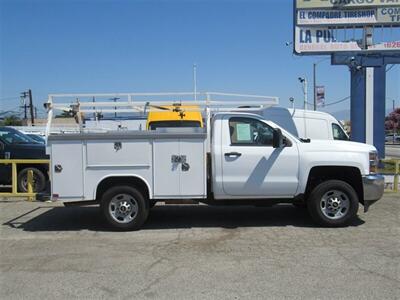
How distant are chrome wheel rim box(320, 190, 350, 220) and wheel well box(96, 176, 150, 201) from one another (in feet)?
9.85

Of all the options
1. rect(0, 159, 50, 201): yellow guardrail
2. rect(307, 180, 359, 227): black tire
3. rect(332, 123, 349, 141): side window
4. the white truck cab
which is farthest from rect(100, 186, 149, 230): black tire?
rect(332, 123, 349, 141): side window

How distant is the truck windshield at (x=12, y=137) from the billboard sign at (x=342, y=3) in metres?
10.7

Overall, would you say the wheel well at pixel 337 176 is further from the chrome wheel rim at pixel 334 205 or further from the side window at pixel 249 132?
the side window at pixel 249 132

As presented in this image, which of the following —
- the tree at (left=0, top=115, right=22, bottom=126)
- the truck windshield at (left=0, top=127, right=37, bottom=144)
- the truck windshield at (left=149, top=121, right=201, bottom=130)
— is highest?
the tree at (left=0, top=115, right=22, bottom=126)

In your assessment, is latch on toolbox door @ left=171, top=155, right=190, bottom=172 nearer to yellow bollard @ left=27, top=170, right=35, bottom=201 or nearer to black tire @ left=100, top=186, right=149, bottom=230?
black tire @ left=100, top=186, right=149, bottom=230

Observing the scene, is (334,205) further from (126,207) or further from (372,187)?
(126,207)

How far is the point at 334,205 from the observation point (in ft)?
28.1

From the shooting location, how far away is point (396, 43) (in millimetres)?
18688

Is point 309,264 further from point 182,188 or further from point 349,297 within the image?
point 182,188

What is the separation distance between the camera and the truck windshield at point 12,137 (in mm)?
13891

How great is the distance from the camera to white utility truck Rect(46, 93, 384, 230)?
8.37 meters

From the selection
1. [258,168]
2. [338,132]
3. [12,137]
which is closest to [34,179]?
[12,137]

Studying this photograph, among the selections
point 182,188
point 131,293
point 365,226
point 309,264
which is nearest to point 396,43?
point 365,226

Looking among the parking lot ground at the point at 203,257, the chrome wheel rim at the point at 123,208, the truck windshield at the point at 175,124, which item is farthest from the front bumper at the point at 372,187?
the truck windshield at the point at 175,124
